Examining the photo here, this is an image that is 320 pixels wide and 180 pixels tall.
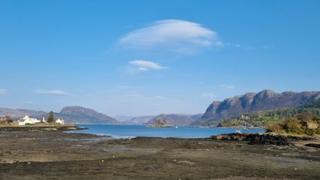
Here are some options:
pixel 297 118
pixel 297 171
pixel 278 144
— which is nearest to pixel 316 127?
pixel 297 118

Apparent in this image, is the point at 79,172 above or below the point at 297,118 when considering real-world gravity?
below

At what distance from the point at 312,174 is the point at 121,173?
14213 millimetres

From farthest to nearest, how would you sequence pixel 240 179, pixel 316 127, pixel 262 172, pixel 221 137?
pixel 316 127 < pixel 221 137 < pixel 262 172 < pixel 240 179

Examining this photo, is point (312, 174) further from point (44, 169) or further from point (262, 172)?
point (44, 169)

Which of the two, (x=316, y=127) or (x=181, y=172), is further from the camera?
(x=316, y=127)

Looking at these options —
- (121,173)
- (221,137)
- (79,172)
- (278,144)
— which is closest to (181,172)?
(121,173)

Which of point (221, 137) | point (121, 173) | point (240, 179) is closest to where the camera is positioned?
point (240, 179)

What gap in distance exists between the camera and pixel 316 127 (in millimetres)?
119375

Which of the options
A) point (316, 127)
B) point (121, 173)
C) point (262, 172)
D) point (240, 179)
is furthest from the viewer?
point (316, 127)

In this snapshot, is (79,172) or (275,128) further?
(275,128)

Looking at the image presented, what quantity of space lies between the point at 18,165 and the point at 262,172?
19.0 metres

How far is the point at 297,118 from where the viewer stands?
410 ft

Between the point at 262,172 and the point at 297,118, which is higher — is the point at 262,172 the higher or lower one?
the lower one

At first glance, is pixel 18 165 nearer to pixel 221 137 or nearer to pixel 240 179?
pixel 240 179
